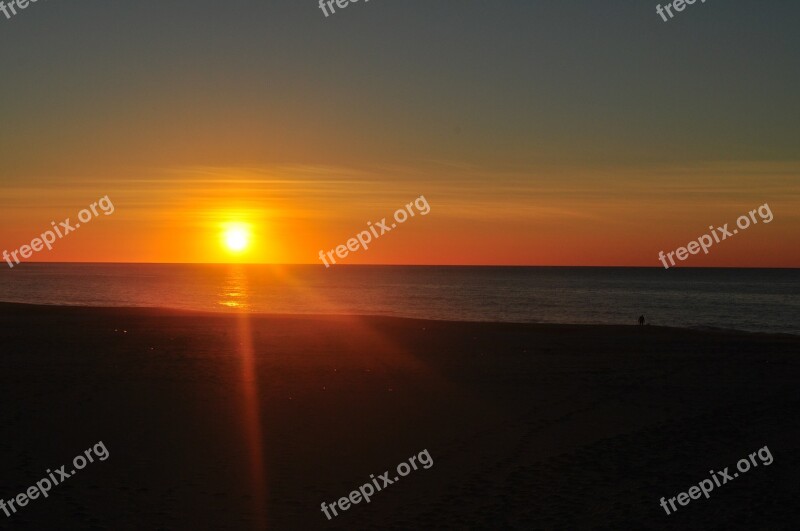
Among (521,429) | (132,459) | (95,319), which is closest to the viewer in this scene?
(132,459)

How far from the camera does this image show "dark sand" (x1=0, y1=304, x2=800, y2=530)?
31.1ft

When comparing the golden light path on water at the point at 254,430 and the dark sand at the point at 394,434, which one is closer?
the dark sand at the point at 394,434

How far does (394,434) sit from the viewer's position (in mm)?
13492

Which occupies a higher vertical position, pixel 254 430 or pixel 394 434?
pixel 254 430

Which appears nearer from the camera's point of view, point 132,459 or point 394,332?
point 132,459

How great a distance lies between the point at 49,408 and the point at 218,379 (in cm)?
446

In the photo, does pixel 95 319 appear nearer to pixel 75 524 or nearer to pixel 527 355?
pixel 527 355

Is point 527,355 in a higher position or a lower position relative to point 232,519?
higher

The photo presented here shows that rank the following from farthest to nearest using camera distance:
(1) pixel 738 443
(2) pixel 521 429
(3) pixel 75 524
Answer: (2) pixel 521 429
(1) pixel 738 443
(3) pixel 75 524

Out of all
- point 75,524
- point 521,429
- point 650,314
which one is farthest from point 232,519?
point 650,314

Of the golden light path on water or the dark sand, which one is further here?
the golden light path on water

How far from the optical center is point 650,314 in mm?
63844

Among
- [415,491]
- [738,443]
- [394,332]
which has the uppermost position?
[394,332]

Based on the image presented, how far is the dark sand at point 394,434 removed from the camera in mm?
9492
